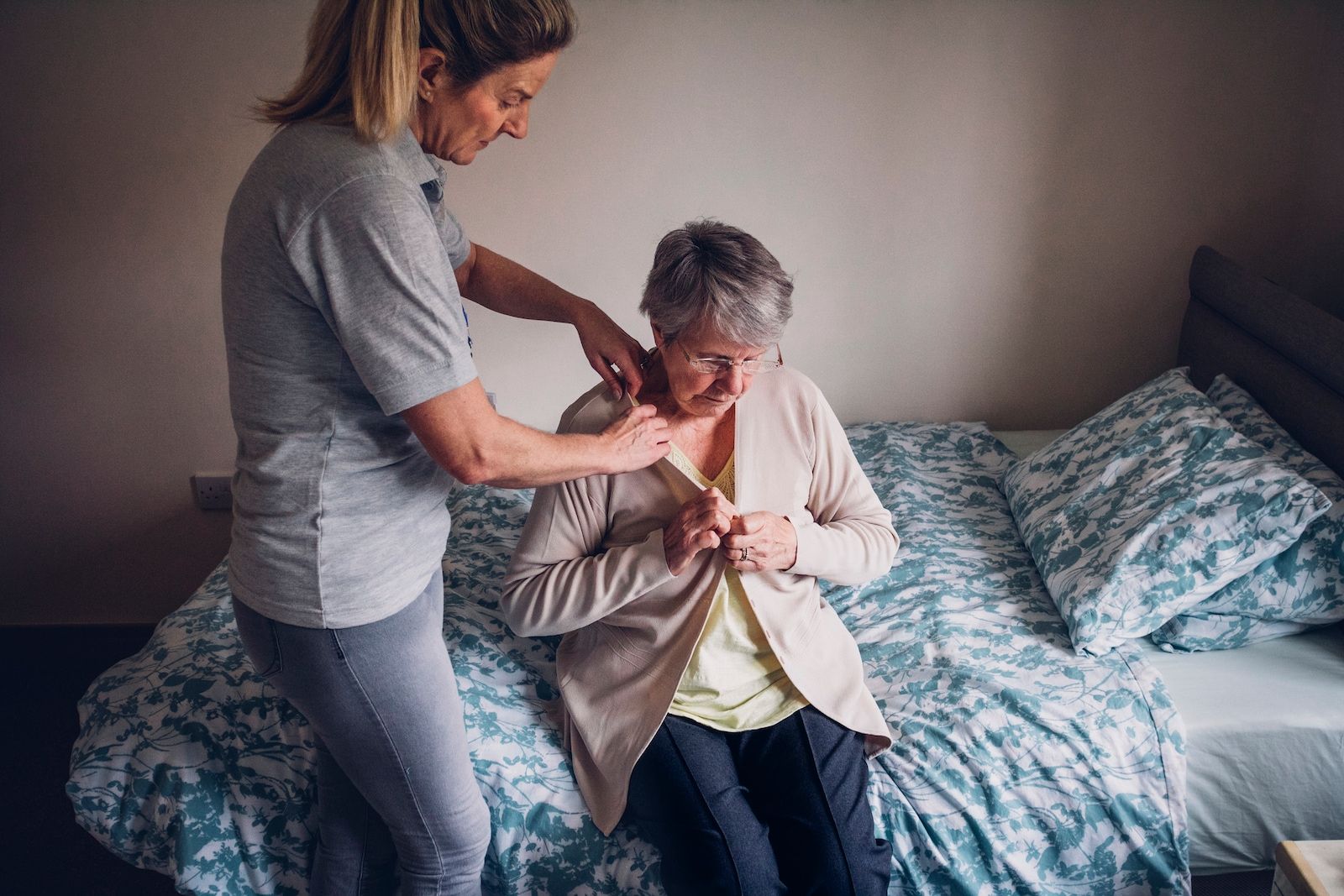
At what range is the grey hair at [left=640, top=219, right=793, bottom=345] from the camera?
139 centimetres

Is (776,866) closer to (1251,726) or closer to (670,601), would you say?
(670,601)

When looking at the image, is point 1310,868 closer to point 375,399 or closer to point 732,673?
point 732,673

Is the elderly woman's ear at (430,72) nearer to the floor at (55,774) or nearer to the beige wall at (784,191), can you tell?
the beige wall at (784,191)

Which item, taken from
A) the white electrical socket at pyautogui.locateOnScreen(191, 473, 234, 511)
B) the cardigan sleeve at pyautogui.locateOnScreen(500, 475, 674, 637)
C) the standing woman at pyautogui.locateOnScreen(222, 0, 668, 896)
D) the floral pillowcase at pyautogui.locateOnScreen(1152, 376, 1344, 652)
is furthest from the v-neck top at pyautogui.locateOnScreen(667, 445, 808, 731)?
the white electrical socket at pyautogui.locateOnScreen(191, 473, 234, 511)

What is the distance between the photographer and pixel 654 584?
1415 millimetres

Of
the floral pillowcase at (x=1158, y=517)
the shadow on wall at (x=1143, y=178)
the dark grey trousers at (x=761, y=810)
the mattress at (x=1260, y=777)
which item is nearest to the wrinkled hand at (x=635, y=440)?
the dark grey trousers at (x=761, y=810)

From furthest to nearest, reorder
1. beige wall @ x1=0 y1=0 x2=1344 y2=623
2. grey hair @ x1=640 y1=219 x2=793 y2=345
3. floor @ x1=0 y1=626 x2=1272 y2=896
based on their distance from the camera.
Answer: beige wall @ x1=0 y1=0 x2=1344 y2=623, floor @ x1=0 y1=626 x2=1272 y2=896, grey hair @ x1=640 y1=219 x2=793 y2=345

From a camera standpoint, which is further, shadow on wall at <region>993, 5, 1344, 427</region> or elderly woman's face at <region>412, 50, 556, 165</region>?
shadow on wall at <region>993, 5, 1344, 427</region>

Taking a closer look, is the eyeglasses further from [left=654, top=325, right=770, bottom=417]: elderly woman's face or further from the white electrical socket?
the white electrical socket

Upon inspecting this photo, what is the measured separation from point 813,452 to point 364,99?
2.85 ft

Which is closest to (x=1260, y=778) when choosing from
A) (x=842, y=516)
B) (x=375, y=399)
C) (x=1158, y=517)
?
(x=1158, y=517)

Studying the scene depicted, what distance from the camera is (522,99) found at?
1.18 meters

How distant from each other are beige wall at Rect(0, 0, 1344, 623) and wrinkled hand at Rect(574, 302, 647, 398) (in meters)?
0.94

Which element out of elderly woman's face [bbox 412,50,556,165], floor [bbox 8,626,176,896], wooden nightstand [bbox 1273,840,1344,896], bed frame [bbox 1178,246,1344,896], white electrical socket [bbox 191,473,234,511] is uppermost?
elderly woman's face [bbox 412,50,556,165]
